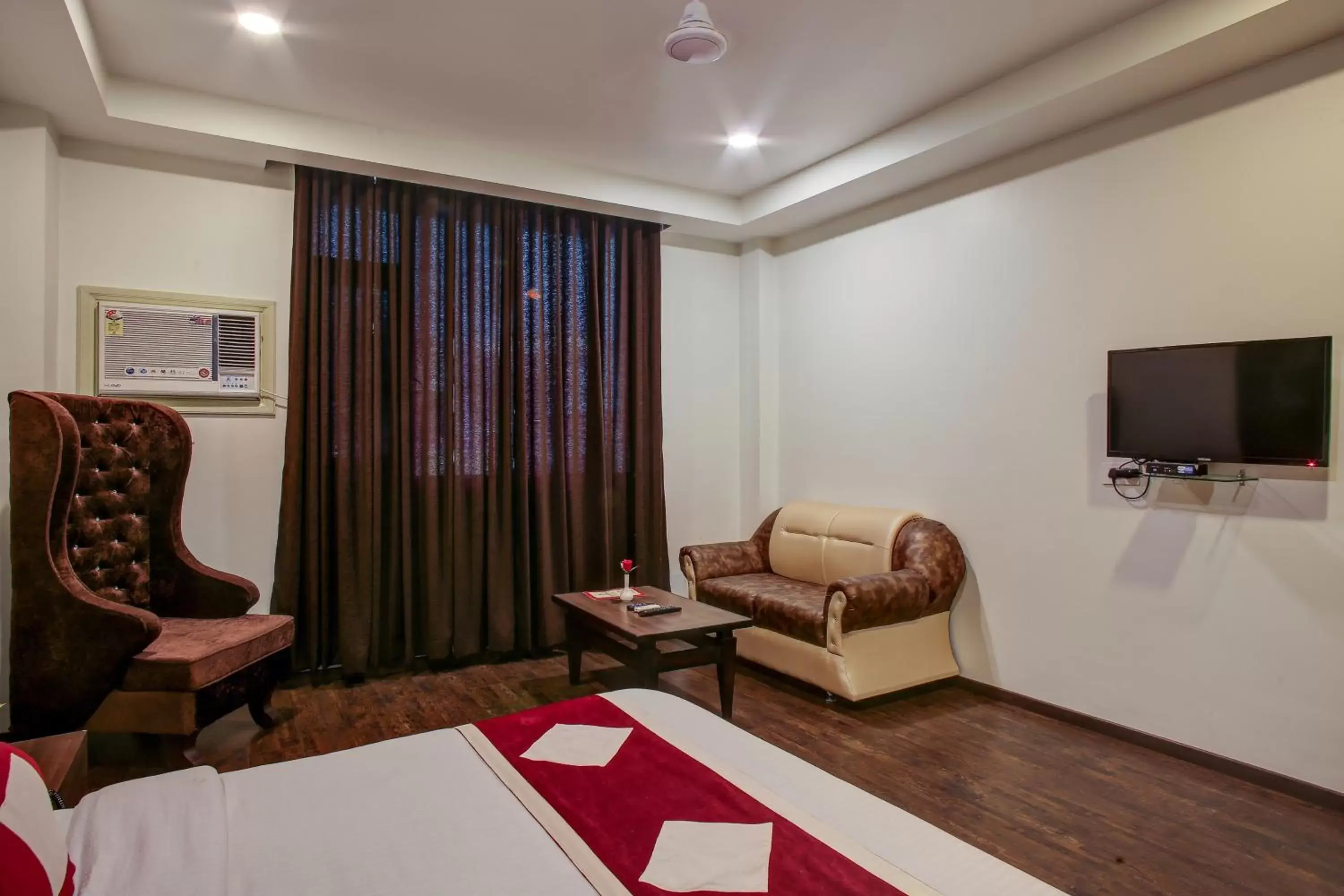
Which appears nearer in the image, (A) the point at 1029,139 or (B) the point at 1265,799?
(B) the point at 1265,799

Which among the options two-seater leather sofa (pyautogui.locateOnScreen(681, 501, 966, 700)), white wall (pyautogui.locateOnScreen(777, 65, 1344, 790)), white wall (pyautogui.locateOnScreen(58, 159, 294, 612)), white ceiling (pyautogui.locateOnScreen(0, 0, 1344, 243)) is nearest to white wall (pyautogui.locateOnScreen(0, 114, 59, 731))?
white ceiling (pyautogui.locateOnScreen(0, 0, 1344, 243))

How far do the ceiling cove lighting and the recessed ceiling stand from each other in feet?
0.13

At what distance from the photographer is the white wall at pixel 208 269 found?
3.58 meters

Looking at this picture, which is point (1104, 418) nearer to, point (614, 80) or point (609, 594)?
point (609, 594)

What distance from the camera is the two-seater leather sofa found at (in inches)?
140

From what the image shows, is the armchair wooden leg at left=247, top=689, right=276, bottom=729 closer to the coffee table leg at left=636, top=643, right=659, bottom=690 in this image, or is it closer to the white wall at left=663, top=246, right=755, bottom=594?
the coffee table leg at left=636, top=643, right=659, bottom=690

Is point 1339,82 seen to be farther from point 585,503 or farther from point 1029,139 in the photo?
point 585,503

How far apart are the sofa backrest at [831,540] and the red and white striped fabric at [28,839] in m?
3.43

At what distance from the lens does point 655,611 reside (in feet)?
11.5

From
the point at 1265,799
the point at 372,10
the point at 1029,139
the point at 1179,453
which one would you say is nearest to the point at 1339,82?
the point at 1029,139

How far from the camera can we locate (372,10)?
9.26ft

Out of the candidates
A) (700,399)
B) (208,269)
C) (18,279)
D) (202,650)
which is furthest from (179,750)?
(700,399)

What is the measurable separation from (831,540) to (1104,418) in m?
1.57

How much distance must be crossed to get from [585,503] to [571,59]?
8.45 feet
